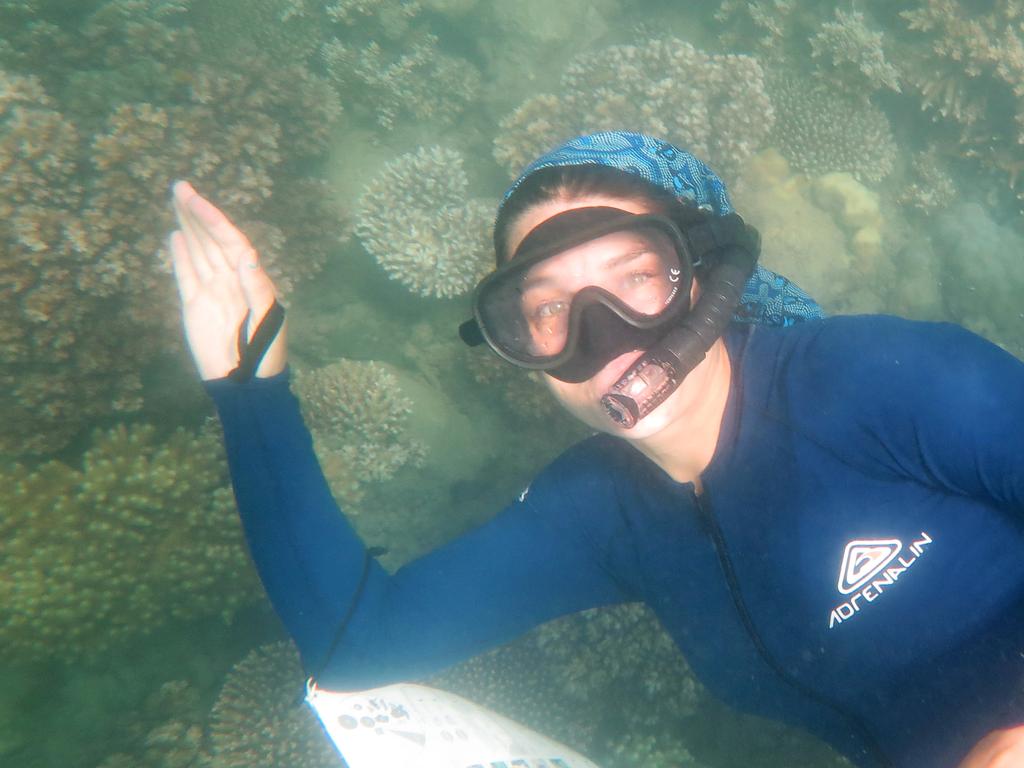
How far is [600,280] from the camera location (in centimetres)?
217

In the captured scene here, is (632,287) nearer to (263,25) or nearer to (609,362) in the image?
(609,362)

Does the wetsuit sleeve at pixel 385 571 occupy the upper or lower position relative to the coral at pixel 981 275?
lower

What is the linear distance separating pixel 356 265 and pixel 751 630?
4.30m

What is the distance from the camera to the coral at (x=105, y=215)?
3.85 metres

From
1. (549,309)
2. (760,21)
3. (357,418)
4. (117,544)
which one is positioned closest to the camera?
(549,309)

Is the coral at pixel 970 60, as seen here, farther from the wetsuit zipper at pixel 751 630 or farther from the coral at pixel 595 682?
the wetsuit zipper at pixel 751 630

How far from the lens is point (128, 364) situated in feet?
13.4

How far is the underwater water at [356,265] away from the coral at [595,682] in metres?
0.02


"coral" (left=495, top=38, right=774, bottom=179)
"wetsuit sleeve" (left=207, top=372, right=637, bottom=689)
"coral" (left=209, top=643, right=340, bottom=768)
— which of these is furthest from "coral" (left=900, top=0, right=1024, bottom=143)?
"coral" (left=209, top=643, right=340, bottom=768)

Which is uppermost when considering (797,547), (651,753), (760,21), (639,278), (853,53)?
(853,53)

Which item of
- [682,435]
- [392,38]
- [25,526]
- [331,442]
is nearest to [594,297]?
[682,435]

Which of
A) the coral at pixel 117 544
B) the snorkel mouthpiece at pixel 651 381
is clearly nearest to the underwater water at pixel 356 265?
the coral at pixel 117 544

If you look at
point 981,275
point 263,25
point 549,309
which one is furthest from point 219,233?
point 981,275

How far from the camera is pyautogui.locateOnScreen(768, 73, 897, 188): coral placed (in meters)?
6.60
